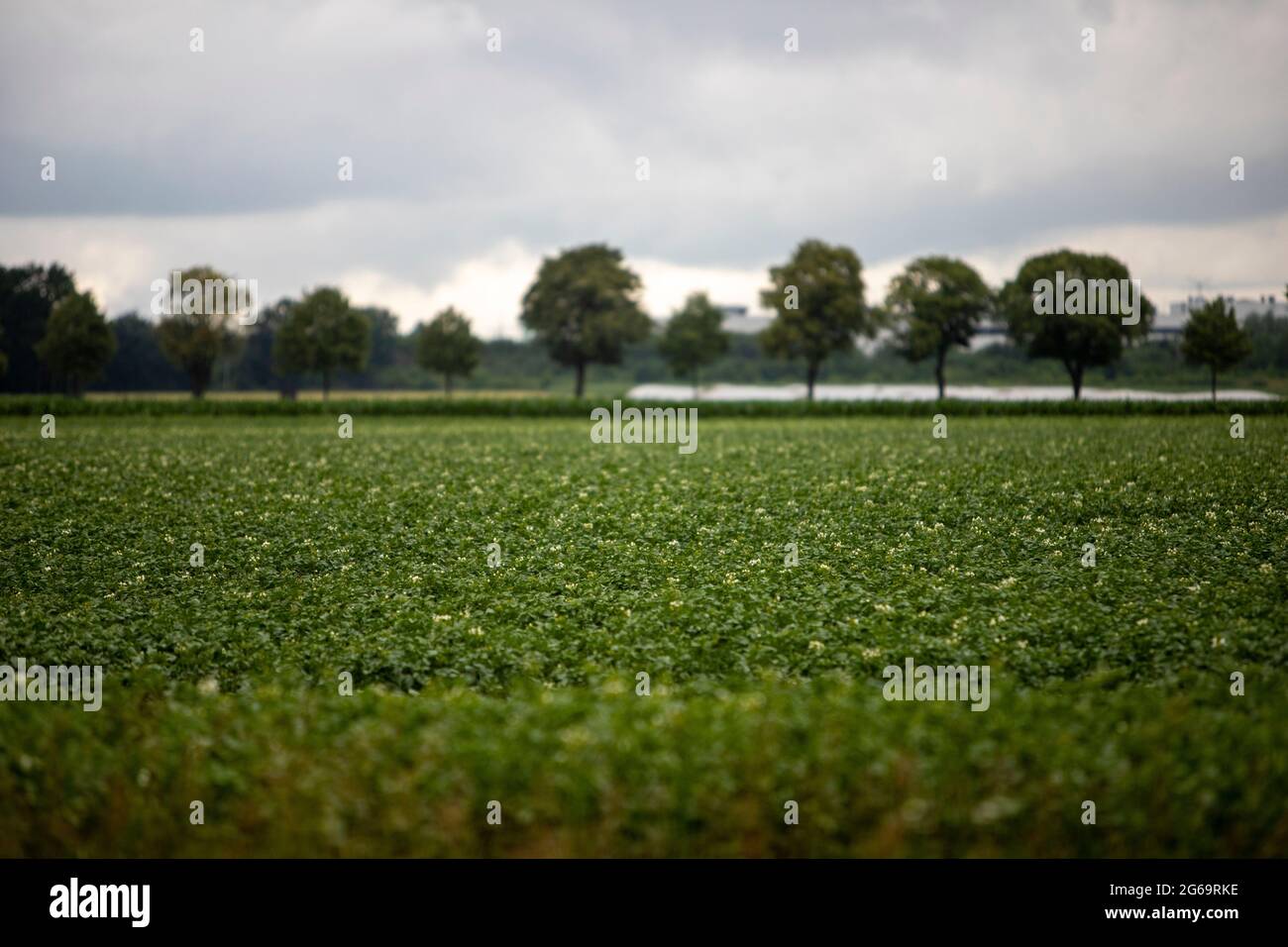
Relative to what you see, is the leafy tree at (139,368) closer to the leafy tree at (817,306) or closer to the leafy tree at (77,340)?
the leafy tree at (77,340)

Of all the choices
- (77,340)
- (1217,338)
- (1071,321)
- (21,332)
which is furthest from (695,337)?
(21,332)

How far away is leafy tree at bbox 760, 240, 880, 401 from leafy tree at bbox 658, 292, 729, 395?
35.1 ft

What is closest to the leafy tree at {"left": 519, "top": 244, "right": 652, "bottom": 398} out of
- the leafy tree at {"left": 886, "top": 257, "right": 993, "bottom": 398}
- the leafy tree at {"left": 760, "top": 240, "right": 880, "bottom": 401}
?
the leafy tree at {"left": 760, "top": 240, "right": 880, "bottom": 401}

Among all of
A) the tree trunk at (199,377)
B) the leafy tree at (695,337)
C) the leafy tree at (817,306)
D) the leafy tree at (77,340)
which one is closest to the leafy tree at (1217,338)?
the leafy tree at (817,306)

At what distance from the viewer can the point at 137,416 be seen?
6100 cm

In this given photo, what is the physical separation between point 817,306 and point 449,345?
3960 centimetres

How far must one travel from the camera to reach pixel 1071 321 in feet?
273

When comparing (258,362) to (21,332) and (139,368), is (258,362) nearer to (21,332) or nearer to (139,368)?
(139,368)

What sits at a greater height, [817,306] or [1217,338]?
[817,306]

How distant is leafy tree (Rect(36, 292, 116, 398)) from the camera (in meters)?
89.9

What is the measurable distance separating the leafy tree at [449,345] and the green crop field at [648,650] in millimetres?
61506

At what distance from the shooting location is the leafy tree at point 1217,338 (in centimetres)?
7806

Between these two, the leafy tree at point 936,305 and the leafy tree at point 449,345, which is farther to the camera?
the leafy tree at point 449,345
